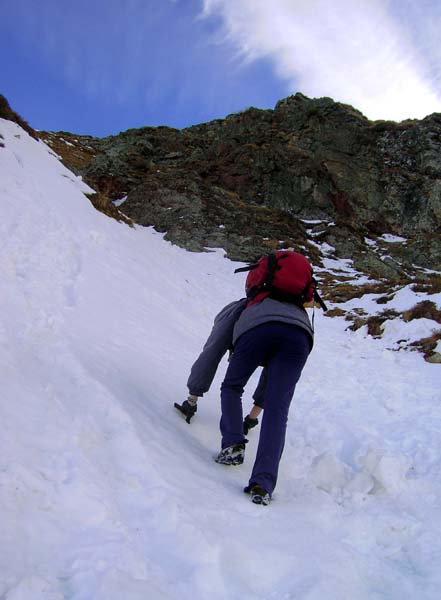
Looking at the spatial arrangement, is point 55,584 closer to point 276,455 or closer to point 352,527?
point 276,455

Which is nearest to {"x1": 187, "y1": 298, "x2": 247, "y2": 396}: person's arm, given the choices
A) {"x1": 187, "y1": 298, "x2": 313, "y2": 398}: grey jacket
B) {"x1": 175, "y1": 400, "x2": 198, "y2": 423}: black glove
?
{"x1": 187, "y1": 298, "x2": 313, "y2": 398}: grey jacket

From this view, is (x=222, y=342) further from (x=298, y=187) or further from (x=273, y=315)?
(x=298, y=187)

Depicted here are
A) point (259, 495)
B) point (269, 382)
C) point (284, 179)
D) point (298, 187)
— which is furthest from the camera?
point (284, 179)

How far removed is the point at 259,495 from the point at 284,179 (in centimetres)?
3211

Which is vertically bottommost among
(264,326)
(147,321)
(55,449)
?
(55,449)

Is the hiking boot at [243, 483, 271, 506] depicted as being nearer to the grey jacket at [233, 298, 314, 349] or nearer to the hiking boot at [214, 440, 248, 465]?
the hiking boot at [214, 440, 248, 465]

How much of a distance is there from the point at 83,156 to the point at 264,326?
120ft

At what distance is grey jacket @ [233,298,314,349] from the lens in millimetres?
3314

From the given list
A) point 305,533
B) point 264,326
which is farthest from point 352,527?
point 264,326

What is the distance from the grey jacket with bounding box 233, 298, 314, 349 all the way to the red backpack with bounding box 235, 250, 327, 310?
0.07 m

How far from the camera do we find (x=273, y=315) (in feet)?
10.9

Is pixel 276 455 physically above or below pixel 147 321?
below

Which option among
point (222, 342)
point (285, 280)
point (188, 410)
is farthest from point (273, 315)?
point (188, 410)

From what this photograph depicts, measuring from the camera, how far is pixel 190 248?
21312 millimetres
